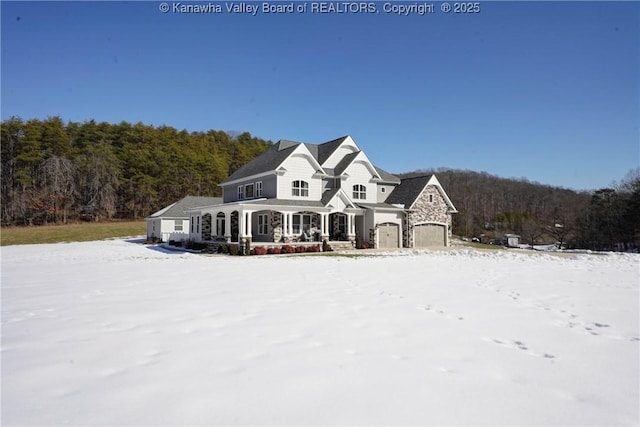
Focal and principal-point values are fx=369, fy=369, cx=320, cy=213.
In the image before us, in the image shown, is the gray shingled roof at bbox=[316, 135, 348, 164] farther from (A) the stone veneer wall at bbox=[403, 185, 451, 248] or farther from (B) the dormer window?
(A) the stone veneer wall at bbox=[403, 185, 451, 248]

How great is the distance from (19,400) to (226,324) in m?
2.66

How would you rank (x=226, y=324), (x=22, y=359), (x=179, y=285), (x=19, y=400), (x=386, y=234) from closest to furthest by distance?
(x=19, y=400) < (x=22, y=359) < (x=226, y=324) < (x=179, y=285) < (x=386, y=234)

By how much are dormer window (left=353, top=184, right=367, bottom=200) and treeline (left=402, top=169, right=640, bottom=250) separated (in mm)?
23210

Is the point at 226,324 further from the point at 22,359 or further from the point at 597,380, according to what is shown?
the point at 597,380

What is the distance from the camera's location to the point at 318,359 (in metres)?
4.07

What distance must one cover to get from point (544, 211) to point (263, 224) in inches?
2314

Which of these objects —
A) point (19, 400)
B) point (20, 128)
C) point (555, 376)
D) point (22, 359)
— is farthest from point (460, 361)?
point (20, 128)

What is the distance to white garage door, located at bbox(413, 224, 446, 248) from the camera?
29812 millimetres

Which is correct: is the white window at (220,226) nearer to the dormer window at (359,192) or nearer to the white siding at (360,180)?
the white siding at (360,180)

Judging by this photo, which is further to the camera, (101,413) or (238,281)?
(238,281)

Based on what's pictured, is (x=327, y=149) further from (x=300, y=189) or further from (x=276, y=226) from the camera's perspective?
(x=276, y=226)

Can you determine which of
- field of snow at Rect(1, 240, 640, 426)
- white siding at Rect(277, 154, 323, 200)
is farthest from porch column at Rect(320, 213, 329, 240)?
field of snow at Rect(1, 240, 640, 426)

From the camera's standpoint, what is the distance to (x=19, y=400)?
10.1ft

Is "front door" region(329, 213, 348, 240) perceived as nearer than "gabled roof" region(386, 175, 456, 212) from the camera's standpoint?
Yes
